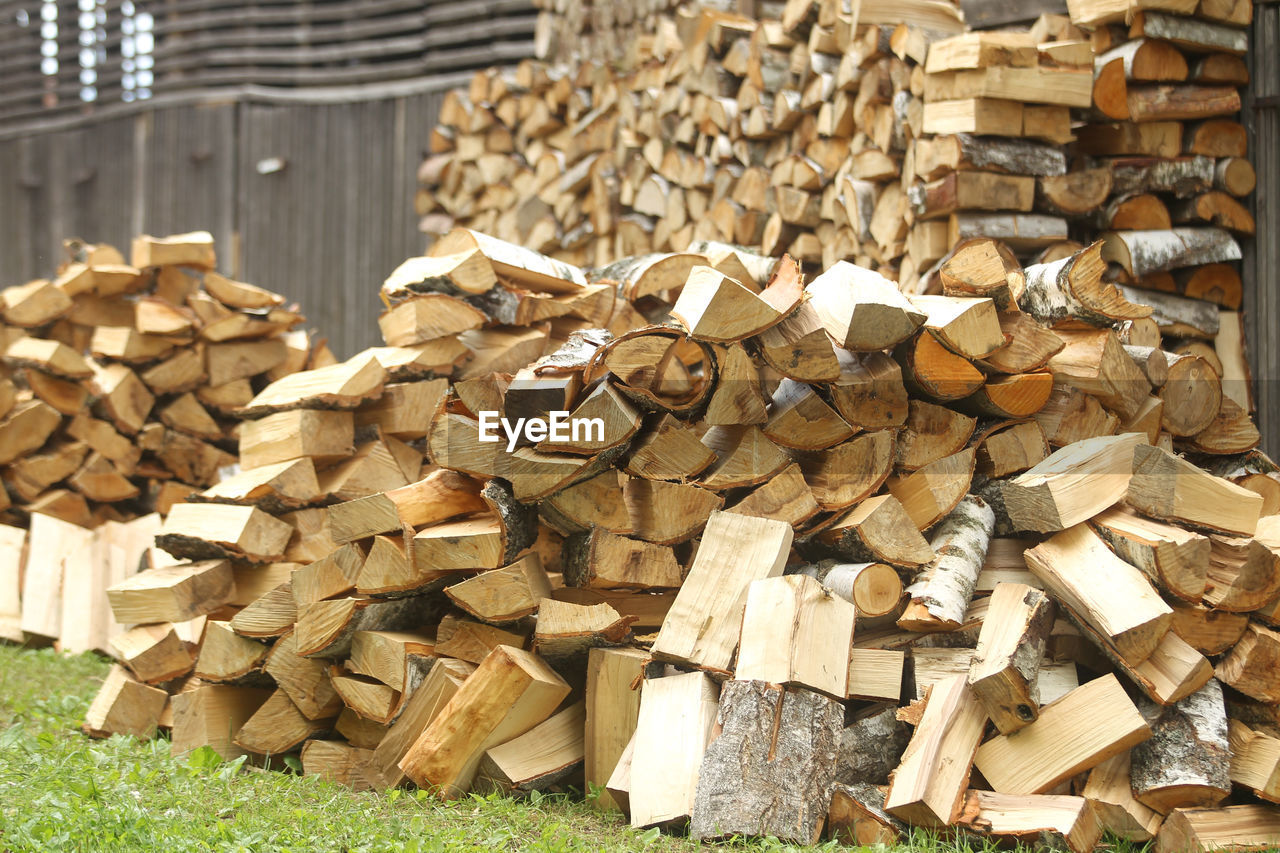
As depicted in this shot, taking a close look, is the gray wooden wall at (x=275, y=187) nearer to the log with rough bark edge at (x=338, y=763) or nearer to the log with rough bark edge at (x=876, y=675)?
the log with rough bark edge at (x=338, y=763)

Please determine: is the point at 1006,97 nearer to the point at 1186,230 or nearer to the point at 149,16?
the point at 1186,230

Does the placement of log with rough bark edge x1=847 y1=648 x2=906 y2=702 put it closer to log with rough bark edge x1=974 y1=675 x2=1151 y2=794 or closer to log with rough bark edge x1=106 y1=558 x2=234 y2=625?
log with rough bark edge x1=974 y1=675 x2=1151 y2=794

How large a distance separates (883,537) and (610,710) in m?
0.87

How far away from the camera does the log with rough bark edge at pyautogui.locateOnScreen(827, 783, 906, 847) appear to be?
8.75 feet

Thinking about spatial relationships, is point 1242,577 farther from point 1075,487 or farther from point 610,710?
point 610,710

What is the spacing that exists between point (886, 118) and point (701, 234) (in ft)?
5.60

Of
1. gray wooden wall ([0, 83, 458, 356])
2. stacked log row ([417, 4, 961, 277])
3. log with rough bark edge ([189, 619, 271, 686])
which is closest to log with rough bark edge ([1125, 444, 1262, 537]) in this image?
stacked log row ([417, 4, 961, 277])

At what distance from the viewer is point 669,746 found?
2.78m

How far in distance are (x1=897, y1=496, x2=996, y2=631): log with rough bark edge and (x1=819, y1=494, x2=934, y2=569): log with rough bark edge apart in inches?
2.2

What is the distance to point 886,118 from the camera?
5027mm

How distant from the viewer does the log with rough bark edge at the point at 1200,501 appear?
305 cm

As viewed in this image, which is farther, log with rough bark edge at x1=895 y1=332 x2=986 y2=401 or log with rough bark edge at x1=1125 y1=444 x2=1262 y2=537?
log with rough bark edge at x1=895 y1=332 x2=986 y2=401

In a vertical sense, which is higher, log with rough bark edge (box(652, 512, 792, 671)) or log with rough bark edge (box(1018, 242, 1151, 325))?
log with rough bark edge (box(1018, 242, 1151, 325))

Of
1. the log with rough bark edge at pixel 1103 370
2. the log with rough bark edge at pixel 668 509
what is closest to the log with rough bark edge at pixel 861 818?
the log with rough bark edge at pixel 668 509
